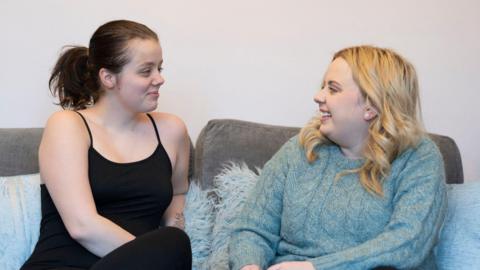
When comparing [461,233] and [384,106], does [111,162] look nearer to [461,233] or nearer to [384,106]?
[384,106]

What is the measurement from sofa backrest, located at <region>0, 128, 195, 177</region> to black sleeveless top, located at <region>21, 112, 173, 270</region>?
0.83 feet

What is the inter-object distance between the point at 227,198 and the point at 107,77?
1.85ft

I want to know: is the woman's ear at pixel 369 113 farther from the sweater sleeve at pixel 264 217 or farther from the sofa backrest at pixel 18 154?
the sofa backrest at pixel 18 154

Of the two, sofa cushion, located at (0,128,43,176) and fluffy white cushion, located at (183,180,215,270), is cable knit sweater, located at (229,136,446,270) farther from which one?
sofa cushion, located at (0,128,43,176)

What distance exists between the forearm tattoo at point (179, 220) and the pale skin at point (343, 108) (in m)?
0.44

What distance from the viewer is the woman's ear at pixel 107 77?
153 centimetres

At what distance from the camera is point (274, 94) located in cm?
214

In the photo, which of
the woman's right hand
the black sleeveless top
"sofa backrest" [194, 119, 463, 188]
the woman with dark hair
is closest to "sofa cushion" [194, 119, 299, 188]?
"sofa backrest" [194, 119, 463, 188]

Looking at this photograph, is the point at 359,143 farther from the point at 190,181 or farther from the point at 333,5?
the point at 333,5

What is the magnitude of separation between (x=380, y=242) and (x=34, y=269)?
0.91 metres

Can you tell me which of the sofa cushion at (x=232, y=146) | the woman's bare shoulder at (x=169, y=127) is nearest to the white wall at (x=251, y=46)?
the sofa cushion at (x=232, y=146)

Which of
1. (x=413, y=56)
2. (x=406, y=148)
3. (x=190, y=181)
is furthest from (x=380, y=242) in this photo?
(x=413, y=56)

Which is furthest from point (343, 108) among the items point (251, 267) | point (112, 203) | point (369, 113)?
point (112, 203)

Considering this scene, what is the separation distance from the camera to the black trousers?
4.05ft
